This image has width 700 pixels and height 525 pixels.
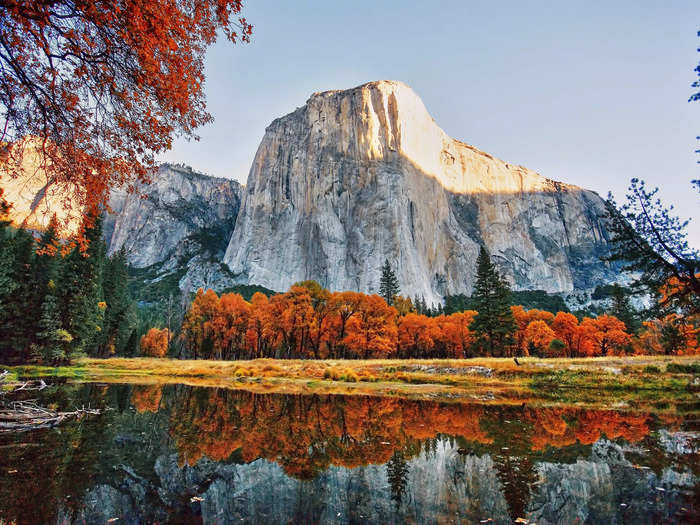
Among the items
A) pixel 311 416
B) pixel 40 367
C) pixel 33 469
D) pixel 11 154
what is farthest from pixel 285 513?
pixel 40 367

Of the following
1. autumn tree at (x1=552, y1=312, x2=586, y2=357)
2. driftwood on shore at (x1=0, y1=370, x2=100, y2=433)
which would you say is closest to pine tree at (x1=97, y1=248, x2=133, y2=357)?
driftwood on shore at (x1=0, y1=370, x2=100, y2=433)

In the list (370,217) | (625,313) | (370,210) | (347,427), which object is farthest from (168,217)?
(347,427)

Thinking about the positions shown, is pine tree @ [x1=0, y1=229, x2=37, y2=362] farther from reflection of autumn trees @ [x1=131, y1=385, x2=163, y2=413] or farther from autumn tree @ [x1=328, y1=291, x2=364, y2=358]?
autumn tree @ [x1=328, y1=291, x2=364, y2=358]

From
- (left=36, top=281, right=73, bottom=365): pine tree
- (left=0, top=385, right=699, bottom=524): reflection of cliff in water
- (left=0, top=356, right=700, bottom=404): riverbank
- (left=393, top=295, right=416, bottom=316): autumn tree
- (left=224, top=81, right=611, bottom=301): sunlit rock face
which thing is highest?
(left=224, top=81, right=611, bottom=301): sunlit rock face

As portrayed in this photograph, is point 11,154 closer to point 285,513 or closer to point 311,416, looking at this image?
point 285,513

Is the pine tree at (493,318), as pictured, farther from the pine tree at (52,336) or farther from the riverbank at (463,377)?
the pine tree at (52,336)

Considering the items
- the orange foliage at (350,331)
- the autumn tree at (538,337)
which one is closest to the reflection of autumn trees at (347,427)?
the orange foliage at (350,331)

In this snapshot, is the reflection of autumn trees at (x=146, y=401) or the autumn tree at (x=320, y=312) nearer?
the reflection of autumn trees at (x=146, y=401)
